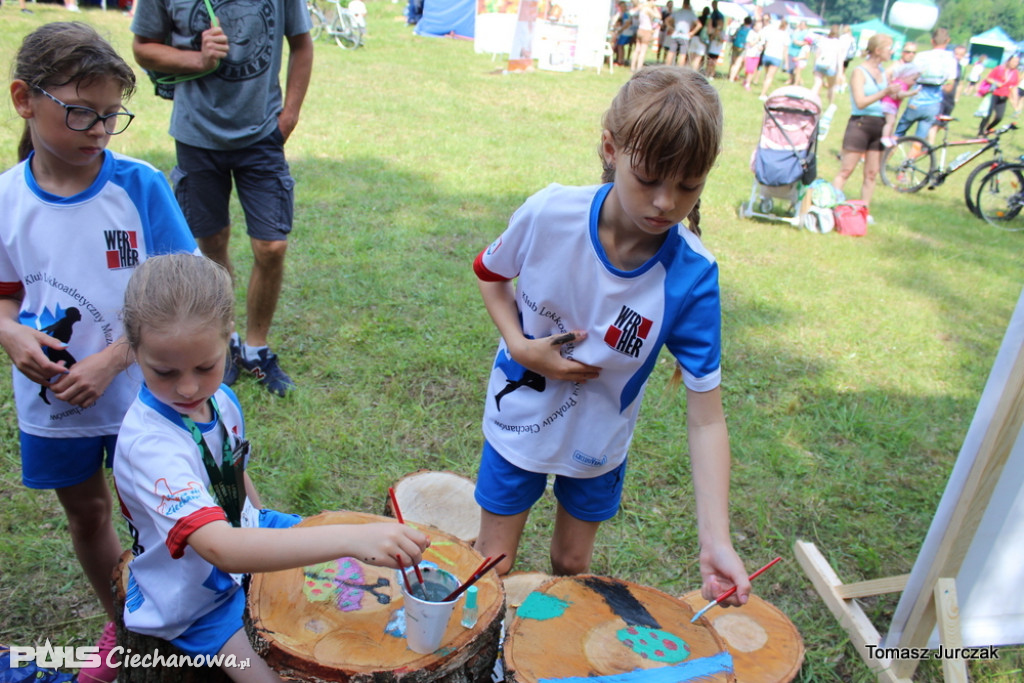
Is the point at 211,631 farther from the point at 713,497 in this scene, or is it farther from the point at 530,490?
the point at 713,497

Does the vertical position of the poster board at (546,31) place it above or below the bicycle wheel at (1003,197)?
above

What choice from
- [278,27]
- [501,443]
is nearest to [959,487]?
[501,443]

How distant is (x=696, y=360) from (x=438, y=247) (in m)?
3.94

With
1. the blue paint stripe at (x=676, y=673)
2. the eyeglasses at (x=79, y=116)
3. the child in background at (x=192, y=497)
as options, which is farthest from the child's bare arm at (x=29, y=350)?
the blue paint stripe at (x=676, y=673)

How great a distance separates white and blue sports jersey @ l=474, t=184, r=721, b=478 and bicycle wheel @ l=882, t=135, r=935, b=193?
27.8 feet

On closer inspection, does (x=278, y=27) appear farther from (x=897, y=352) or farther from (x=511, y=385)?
(x=897, y=352)

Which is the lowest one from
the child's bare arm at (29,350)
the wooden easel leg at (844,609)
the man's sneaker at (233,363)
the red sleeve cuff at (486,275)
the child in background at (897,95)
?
the wooden easel leg at (844,609)

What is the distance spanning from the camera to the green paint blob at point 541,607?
173 cm

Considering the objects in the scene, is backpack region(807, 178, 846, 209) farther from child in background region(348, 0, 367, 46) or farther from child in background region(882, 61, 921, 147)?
child in background region(348, 0, 367, 46)

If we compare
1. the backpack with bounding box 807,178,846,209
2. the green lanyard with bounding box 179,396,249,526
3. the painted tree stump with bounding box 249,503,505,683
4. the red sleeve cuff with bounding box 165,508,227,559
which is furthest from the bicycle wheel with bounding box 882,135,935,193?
the red sleeve cuff with bounding box 165,508,227,559

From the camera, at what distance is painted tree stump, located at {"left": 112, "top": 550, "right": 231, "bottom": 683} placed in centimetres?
171

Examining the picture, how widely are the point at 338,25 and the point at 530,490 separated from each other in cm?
1608

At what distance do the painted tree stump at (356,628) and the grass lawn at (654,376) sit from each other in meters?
1.07

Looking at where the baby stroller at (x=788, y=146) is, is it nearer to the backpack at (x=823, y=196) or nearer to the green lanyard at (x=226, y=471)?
the backpack at (x=823, y=196)
